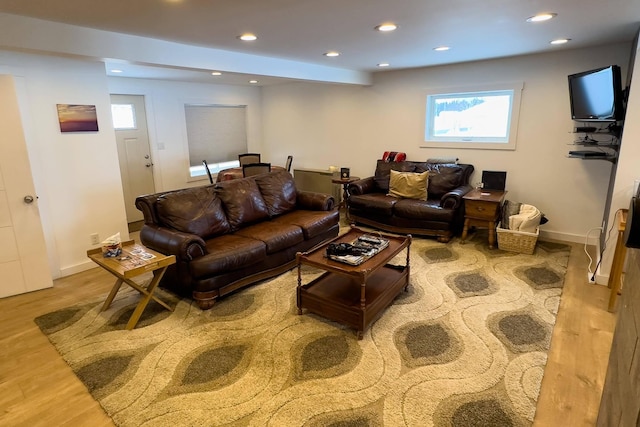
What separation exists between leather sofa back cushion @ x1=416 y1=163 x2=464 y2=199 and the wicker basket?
2.90ft

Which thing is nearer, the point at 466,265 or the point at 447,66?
the point at 466,265

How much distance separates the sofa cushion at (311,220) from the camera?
3865 millimetres

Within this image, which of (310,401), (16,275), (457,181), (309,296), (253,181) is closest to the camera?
(310,401)

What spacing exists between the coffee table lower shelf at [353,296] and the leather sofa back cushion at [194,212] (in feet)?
3.89

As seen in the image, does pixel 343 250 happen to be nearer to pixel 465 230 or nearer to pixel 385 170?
pixel 465 230

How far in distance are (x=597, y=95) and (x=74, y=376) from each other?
477cm

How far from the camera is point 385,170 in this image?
5.39 meters

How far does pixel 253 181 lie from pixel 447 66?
121 inches

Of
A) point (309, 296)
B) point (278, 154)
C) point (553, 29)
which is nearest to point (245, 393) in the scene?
point (309, 296)

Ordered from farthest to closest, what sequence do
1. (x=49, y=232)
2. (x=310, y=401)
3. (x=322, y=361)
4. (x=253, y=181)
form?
(x=253, y=181), (x=49, y=232), (x=322, y=361), (x=310, y=401)

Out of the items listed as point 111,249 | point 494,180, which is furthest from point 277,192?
point 494,180

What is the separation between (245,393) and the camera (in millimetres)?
2090

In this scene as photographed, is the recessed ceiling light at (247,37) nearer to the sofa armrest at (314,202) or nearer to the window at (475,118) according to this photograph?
the sofa armrest at (314,202)

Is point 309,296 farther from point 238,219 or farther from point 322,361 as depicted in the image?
point 238,219
